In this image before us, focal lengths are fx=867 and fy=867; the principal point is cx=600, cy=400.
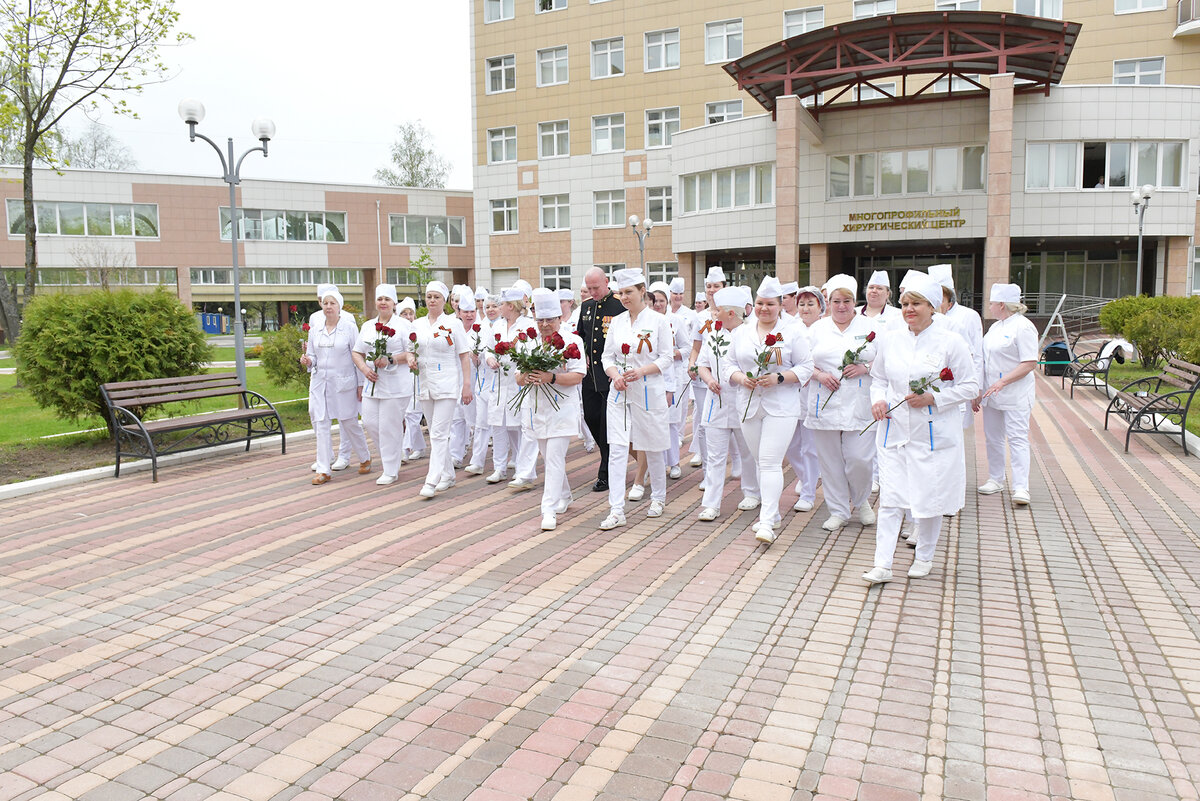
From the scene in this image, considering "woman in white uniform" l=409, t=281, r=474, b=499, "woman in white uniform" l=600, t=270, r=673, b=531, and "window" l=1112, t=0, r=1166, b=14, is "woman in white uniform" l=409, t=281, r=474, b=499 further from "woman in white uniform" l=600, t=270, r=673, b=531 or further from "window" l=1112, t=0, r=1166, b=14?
"window" l=1112, t=0, r=1166, b=14

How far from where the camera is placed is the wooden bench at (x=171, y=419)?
9828mm

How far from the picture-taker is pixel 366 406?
9.29m

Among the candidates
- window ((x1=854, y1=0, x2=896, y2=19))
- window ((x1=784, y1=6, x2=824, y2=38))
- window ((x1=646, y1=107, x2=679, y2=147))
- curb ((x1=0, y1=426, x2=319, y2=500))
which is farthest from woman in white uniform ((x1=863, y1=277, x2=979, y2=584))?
window ((x1=646, y1=107, x2=679, y2=147))

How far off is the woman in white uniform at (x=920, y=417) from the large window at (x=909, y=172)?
28.7 metres

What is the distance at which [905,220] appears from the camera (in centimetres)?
3222

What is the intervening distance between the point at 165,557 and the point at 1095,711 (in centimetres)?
617

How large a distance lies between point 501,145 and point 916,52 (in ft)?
74.0

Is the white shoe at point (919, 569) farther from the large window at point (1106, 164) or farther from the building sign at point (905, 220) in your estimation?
the large window at point (1106, 164)

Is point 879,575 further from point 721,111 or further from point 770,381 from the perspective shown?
point 721,111

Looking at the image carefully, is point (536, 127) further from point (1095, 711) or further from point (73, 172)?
point (1095, 711)

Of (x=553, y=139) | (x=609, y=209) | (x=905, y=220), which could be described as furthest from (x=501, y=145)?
(x=905, y=220)

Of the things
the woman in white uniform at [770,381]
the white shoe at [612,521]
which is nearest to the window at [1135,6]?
the woman in white uniform at [770,381]

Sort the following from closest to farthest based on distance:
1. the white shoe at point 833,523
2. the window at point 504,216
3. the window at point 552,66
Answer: the white shoe at point 833,523 < the window at point 552,66 < the window at point 504,216

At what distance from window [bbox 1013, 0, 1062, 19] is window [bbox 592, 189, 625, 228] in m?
18.5
